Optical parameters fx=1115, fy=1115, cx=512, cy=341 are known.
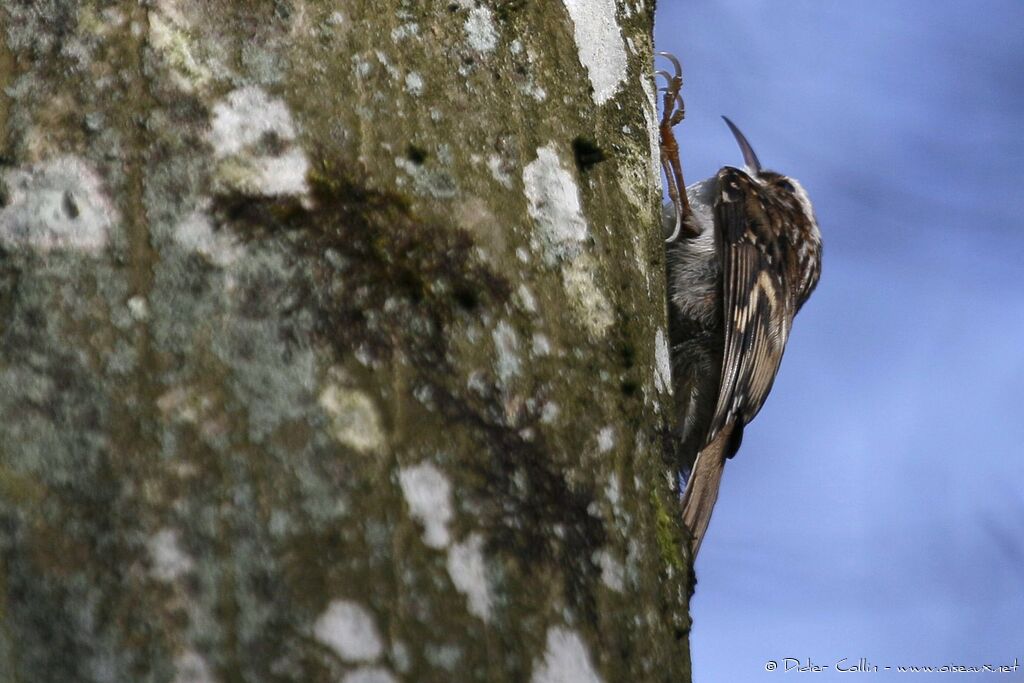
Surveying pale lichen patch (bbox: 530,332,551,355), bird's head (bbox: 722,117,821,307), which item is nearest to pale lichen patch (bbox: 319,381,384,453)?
pale lichen patch (bbox: 530,332,551,355)

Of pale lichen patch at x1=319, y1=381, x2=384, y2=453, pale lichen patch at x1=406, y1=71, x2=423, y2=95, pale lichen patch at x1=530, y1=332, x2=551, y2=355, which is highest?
pale lichen patch at x1=406, y1=71, x2=423, y2=95

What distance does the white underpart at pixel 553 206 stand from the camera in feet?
5.14

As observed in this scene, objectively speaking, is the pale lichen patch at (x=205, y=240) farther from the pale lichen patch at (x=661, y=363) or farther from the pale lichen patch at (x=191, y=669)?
the pale lichen patch at (x=661, y=363)

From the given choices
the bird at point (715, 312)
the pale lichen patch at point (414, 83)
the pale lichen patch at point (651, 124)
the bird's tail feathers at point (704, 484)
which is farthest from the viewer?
the bird at point (715, 312)

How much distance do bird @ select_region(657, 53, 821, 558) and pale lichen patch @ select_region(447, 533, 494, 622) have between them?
7.34 feet

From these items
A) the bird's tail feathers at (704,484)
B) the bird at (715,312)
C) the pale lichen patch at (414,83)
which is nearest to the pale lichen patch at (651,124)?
the pale lichen patch at (414,83)

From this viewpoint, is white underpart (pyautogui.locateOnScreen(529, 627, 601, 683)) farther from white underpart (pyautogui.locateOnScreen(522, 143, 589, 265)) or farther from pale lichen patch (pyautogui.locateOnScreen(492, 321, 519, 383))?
white underpart (pyautogui.locateOnScreen(522, 143, 589, 265))

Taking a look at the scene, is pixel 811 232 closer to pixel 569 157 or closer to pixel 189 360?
pixel 569 157

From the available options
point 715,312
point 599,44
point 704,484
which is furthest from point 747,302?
point 599,44

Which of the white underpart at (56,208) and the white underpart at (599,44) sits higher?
the white underpart at (599,44)

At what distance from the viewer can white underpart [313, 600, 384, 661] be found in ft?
3.74

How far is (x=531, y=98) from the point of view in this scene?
166 cm

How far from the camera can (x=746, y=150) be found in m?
4.74

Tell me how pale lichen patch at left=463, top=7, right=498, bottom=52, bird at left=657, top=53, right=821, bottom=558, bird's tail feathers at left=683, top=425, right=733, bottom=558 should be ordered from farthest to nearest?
1. bird at left=657, top=53, right=821, bottom=558
2. bird's tail feathers at left=683, top=425, right=733, bottom=558
3. pale lichen patch at left=463, top=7, right=498, bottom=52
